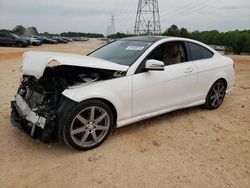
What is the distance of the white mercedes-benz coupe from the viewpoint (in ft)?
12.5

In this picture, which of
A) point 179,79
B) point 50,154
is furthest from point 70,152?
point 179,79

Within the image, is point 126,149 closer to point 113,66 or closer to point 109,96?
point 109,96

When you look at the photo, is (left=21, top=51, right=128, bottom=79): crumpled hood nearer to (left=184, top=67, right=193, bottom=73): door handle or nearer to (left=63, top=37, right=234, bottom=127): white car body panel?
(left=63, top=37, right=234, bottom=127): white car body panel

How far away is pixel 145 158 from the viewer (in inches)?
150

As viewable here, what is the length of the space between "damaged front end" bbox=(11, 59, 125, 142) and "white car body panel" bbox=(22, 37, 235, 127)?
0.44 ft

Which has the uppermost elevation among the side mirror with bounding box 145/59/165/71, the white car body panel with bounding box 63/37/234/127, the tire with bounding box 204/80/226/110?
the side mirror with bounding box 145/59/165/71

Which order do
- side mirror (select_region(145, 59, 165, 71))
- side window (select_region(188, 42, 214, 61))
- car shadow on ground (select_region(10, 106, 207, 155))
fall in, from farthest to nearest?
1. side window (select_region(188, 42, 214, 61))
2. side mirror (select_region(145, 59, 165, 71))
3. car shadow on ground (select_region(10, 106, 207, 155))

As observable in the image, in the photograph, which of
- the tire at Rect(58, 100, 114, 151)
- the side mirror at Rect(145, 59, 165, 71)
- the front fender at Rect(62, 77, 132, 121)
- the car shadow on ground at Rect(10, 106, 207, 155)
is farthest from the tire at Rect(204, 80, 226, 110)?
the tire at Rect(58, 100, 114, 151)

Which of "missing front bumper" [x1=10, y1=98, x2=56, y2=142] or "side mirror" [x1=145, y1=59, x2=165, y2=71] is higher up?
"side mirror" [x1=145, y1=59, x2=165, y2=71]

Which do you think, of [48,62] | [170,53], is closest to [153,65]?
[170,53]

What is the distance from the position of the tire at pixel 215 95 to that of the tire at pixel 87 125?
2452 mm

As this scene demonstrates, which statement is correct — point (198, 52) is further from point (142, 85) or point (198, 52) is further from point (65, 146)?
point (65, 146)

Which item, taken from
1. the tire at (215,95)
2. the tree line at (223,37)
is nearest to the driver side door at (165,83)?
the tire at (215,95)

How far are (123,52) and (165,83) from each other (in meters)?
0.89
